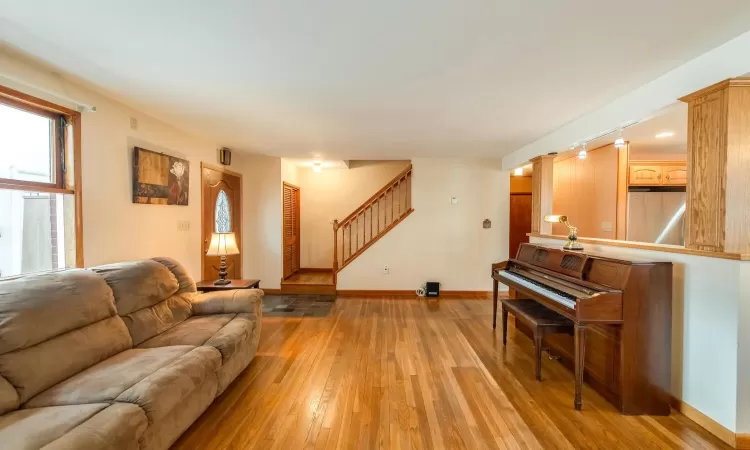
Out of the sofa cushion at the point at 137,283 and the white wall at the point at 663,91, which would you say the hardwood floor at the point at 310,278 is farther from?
the white wall at the point at 663,91

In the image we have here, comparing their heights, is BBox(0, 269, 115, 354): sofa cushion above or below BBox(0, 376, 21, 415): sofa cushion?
above

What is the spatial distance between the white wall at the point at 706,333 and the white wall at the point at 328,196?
16.7 ft

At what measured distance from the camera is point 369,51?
201 cm

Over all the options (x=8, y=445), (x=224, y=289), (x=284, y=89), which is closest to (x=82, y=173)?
(x=224, y=289)

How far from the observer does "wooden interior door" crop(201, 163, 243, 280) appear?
436 centimetres

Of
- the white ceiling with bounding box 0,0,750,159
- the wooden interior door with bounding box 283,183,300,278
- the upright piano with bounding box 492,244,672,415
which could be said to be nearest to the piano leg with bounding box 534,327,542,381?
the upright piano with bounding box 492,244,672,415

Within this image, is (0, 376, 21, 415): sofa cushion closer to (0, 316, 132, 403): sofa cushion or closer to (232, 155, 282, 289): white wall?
(0, 316, 132, 403): sofa cushion

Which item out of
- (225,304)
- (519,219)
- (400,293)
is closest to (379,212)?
(400,293)

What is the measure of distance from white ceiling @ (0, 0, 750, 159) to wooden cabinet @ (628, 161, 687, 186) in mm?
2095

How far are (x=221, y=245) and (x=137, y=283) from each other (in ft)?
3.59

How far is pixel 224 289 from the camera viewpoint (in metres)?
3.39

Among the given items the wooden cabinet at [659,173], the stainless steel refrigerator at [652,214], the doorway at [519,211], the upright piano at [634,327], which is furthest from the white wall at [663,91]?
the doorway at [519,211]

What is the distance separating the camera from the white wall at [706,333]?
1.89 m

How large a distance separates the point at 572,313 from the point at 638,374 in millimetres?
590
